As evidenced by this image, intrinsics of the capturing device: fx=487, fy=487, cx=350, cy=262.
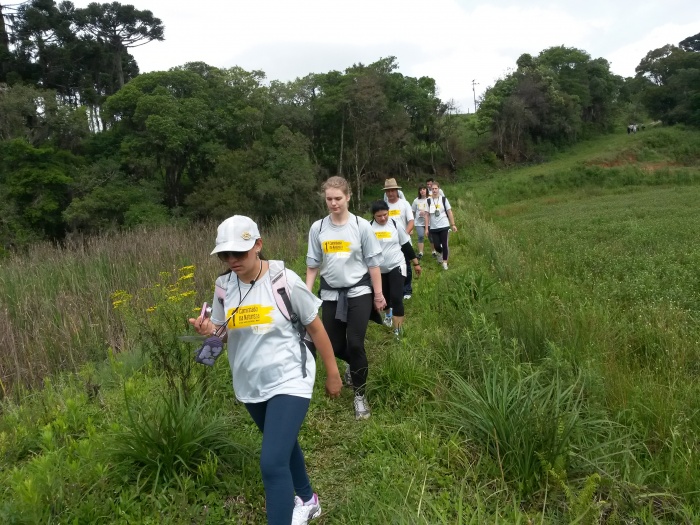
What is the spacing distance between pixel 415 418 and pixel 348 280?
1091 millimetres

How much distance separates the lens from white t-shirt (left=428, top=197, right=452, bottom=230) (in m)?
8.34

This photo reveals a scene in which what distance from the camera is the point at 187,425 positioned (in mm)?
2883

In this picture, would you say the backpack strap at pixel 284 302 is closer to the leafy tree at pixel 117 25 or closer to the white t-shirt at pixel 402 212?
the white t-shirt at pixel 402 212

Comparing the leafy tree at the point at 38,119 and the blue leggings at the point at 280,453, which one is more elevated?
the leafy tree at the point at 38,119

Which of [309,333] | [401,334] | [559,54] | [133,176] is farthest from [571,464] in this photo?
[559,54]

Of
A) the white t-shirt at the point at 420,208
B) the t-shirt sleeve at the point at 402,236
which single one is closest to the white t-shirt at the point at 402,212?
the t-shirt sleeve at the point at 402,236

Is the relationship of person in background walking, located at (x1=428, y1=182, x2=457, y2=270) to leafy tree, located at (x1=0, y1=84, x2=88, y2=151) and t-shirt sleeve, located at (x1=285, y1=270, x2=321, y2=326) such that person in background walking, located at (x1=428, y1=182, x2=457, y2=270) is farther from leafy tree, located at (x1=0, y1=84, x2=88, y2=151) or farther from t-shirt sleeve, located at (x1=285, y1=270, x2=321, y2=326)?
leafy tree, located at (x1=0, y1=84, x2=88, y2=151)

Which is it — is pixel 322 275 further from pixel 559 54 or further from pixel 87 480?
pixel 559 54

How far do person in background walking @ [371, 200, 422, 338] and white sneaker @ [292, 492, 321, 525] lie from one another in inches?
102

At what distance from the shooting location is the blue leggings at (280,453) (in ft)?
6.89

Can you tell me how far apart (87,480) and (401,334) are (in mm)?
3181

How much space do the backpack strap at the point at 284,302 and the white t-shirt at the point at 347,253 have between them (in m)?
1.25

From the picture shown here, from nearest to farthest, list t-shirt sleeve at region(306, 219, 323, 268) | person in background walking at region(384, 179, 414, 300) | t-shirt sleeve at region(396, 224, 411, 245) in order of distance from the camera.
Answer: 1. t-shirt sleeve at region(306, 219, 323, 268)
2. t-shirt sleeve at region(396, 224, 411, 245)
3. person in background walking at region(384, 179, 414, 300)

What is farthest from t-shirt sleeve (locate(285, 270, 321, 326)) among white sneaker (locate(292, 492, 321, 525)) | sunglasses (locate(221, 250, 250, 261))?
white sneaker (locate(292, 492, 321, 525))
